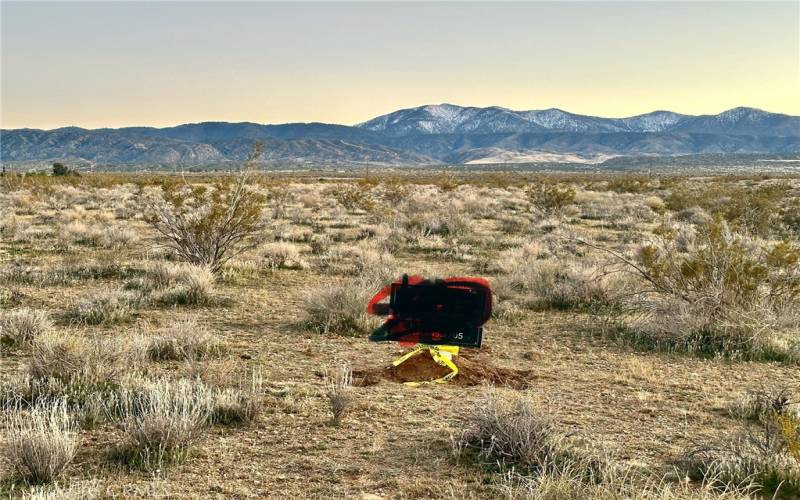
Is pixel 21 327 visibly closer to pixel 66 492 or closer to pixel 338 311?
pixel 338 311

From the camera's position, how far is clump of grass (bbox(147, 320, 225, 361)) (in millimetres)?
7141

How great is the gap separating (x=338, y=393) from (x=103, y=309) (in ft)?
16.2

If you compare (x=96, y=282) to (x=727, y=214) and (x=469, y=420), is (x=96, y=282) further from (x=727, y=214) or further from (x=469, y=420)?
(x=727, y=214)

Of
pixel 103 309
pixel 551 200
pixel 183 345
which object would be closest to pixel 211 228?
pixel 103 309

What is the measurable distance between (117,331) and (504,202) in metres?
26.5

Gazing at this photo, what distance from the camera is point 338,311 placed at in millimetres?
8852

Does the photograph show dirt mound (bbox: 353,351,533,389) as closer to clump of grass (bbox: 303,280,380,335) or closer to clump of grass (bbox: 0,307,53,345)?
clump of grass (bbox: 303,280,380,335)

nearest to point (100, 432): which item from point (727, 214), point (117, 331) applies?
point (117, 331)

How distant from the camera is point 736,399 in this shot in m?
6.11

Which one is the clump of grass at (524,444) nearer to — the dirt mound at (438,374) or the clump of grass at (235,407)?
the dirt mound at (438,374)

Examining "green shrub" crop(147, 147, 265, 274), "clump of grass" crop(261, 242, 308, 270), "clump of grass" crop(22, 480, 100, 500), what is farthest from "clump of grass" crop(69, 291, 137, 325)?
"clump of grass" crop(22, 480, 100, 500)

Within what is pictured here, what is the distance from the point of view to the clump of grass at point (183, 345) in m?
7.14

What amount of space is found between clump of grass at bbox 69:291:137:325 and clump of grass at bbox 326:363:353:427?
3.80 m

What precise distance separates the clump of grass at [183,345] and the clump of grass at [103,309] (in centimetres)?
149
